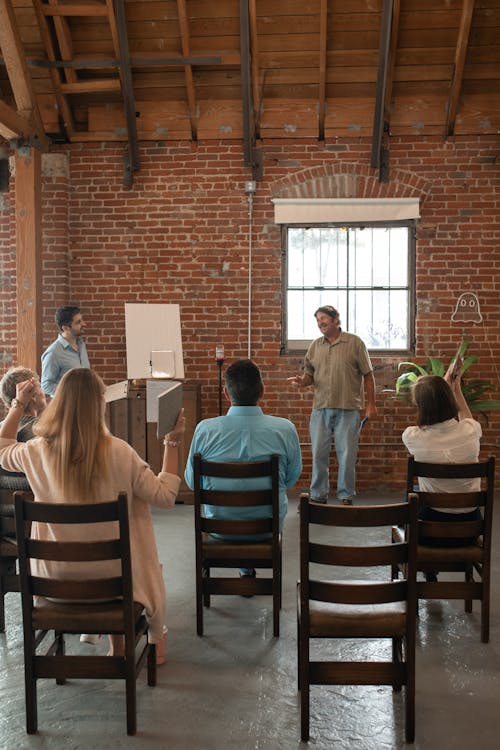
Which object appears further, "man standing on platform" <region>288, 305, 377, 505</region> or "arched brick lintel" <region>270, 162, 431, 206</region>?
"arched brick lintel" <region>270, 162, 431, 206</region>

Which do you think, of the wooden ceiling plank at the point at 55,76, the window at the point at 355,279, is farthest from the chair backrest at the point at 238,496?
the wooden ceiling plank at the point at 55,76

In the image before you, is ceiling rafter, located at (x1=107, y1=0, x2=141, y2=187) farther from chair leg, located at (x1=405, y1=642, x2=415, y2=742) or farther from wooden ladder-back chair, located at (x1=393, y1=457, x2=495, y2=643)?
chair leg, located at (x1=405, y1=642, x2=415, y2=742)

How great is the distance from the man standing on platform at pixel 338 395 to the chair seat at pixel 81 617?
367cm

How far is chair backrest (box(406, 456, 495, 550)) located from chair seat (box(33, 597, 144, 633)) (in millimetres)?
1445

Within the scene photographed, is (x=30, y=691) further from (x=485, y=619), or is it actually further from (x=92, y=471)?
(x=485, y=619)

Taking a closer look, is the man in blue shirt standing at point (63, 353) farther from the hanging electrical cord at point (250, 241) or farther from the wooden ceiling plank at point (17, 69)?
the wooden ceiling plank at point (17, 69)

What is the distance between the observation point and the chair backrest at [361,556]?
2555mm

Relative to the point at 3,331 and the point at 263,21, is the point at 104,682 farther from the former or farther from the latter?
the point at 263,21

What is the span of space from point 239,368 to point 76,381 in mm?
1183

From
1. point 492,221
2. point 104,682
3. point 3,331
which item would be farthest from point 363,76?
point 104,682

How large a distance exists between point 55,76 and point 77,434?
5137mm

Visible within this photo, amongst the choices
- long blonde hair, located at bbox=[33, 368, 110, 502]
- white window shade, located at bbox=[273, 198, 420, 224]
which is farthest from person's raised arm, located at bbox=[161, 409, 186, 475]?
white window shade, located at bbox=[273, 198, 420, 224]

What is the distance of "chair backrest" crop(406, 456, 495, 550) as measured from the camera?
328cm

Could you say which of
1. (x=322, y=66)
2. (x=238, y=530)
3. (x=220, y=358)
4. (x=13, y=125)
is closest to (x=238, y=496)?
(x=238, y=530)
